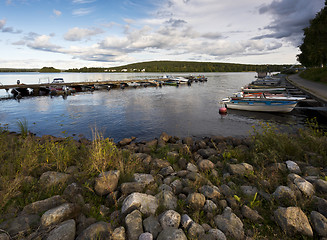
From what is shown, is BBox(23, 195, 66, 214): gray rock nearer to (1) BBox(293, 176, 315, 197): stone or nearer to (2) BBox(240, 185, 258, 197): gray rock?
(2) BBox(240, 185, 258, 197): gray rock

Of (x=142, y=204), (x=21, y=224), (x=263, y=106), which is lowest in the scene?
(x=142, y=204)

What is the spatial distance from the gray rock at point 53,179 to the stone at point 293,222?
5955 millimetres

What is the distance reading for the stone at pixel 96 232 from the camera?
139 inches

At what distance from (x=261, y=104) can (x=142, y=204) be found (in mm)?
23456

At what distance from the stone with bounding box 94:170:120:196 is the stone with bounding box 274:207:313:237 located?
438 centimetres

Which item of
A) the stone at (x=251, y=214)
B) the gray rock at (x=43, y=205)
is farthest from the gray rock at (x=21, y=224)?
the stone at (x=251, y=214)

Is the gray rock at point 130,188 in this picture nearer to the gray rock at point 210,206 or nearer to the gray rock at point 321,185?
the gray rock at point 210,206

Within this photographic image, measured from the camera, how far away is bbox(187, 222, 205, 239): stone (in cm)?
365

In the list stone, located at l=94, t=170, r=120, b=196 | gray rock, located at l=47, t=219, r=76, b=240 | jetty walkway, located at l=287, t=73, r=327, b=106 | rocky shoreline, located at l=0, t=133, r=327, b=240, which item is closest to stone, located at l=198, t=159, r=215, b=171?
rocky shoreline, located at l=0, t=133, r=327, b=240

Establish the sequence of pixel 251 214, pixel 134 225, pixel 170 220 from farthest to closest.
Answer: pixel 251 214 < pixel 170 220 < pixel 134 225

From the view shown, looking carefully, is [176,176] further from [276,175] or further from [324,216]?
[324,216]

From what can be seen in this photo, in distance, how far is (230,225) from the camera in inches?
153

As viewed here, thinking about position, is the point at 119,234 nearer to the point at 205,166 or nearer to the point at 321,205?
the point at 205,166

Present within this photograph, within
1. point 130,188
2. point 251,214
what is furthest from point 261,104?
point 130,188
